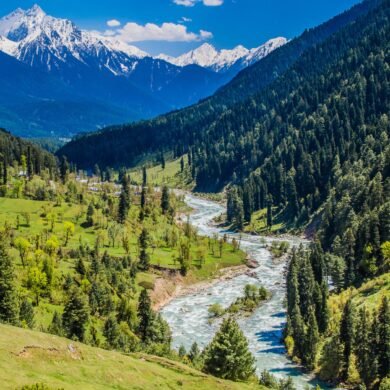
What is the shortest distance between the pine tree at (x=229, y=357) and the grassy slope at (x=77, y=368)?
1167 centimetres

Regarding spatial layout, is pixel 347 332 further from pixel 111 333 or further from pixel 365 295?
pixel 111 333

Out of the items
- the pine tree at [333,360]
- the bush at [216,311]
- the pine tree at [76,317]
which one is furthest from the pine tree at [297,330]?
the pine tree at [76,317]

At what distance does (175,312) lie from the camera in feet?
518

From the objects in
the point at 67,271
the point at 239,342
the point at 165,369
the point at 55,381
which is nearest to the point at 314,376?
the point at 239,342

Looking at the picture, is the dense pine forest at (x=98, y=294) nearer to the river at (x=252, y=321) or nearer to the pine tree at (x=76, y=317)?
the pine tree at (x=76, y=317)

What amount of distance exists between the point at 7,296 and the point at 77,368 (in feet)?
160

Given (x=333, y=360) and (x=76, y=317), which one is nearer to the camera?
(x=333, y=360)

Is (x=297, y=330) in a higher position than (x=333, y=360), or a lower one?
higher

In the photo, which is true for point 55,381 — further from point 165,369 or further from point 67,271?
point 67,271

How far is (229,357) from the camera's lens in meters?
81.5

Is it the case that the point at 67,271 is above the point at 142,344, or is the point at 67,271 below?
above

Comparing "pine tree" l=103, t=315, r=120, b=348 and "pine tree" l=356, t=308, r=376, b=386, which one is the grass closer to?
"pine tree" l=356, t=308, r=376, b=386

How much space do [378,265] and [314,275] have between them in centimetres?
2021

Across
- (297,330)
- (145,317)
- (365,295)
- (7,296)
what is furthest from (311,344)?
(7,296)
